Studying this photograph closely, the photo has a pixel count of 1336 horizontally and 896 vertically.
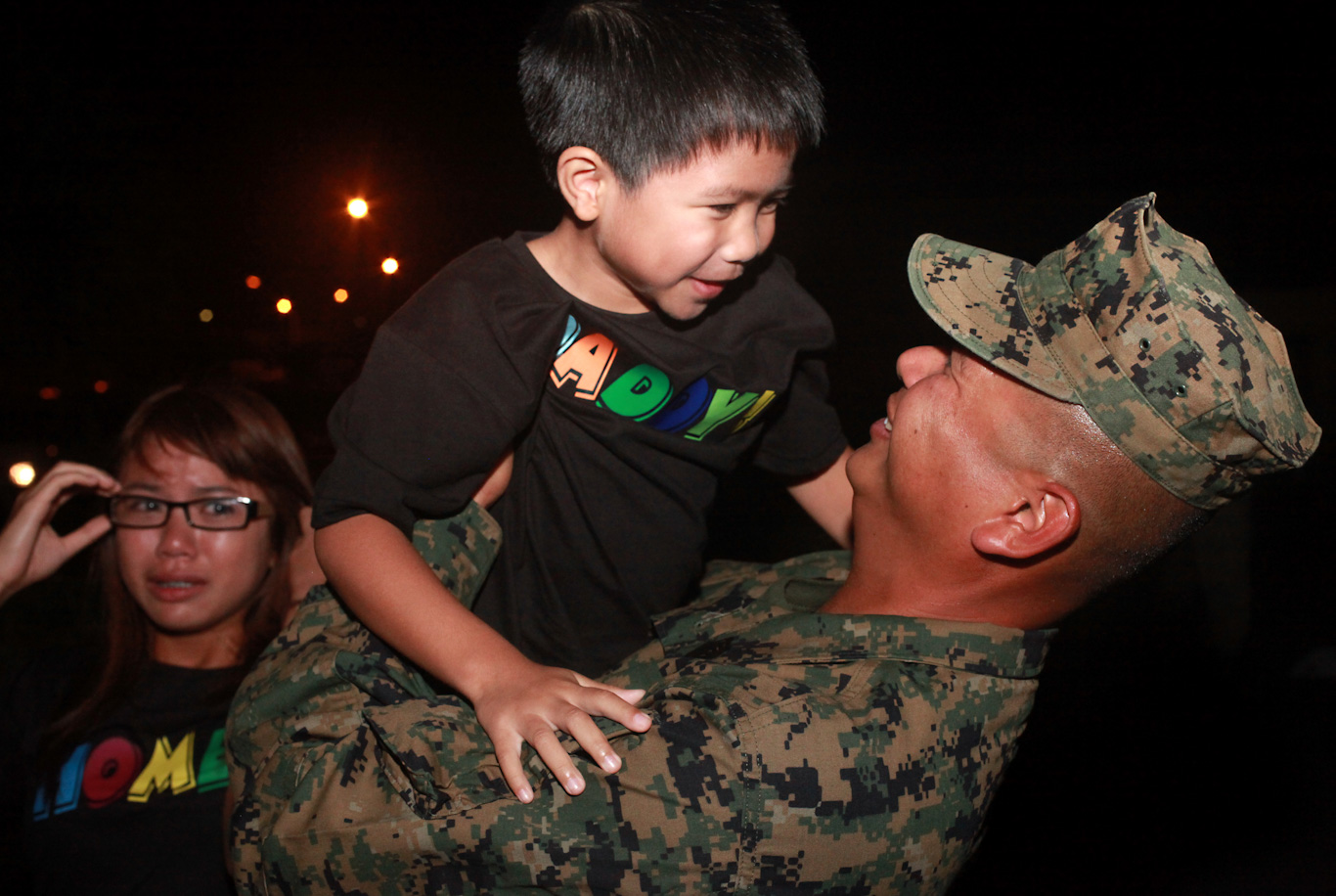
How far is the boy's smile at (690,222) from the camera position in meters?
1.06

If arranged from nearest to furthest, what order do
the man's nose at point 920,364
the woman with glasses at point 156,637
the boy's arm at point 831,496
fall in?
the man's nose at point 920,364 < the woman with glasses at point 156,637 < the boy's arm at point 831,496

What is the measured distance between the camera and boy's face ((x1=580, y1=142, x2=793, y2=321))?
106cm

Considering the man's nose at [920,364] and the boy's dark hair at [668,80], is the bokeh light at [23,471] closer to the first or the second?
the boy's dark hair at [668,80]

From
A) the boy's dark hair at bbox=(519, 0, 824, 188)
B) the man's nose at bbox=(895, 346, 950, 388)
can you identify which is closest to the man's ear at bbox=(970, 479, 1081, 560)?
the man's nose at bbox=(895, 346, 950, 388)

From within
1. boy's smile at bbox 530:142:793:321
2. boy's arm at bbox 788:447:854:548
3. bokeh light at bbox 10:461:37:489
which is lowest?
bokeh light at bbox 10:461:37:489

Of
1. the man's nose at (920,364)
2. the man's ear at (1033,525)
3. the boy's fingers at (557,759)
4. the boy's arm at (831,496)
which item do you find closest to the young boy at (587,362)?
the boy's fingers at (557,759)

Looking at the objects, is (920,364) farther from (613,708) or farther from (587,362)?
(613,708)

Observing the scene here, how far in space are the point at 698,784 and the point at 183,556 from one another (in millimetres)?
1336

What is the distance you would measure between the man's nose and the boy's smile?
26 centimetres

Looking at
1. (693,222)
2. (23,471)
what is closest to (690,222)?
(693,222)

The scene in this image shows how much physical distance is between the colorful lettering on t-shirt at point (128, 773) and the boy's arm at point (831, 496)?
1.30 meters

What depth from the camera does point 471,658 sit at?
3.17ft

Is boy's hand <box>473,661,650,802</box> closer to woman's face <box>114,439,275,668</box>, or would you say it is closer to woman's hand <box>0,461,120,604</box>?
woman's face <box>114,439,275,668</box>

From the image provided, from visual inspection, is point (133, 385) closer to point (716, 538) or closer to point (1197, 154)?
point (716, 538)
